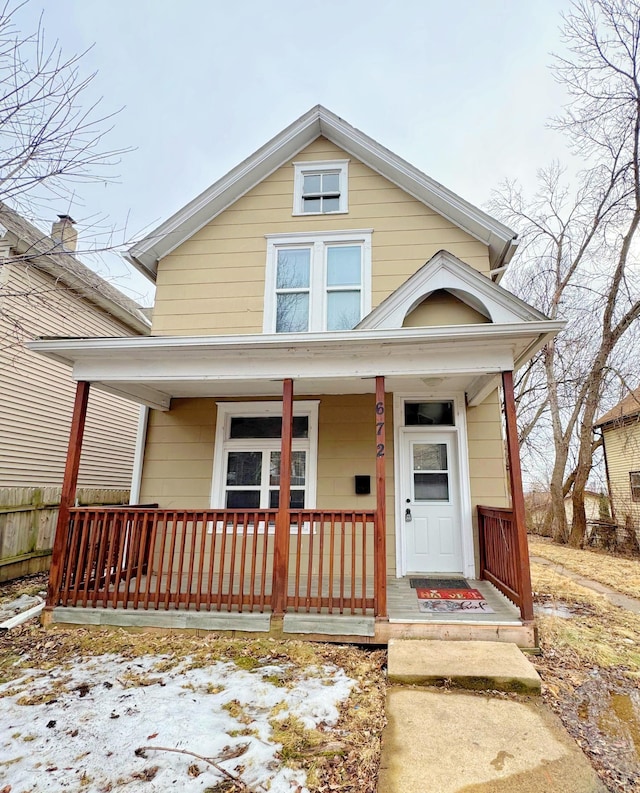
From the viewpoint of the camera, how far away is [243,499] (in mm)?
6250

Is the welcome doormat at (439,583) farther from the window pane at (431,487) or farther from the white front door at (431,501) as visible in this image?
the window pane at (431,487)

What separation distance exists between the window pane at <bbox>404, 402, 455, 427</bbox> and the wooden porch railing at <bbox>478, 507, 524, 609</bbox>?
1.27 m

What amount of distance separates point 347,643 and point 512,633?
154cm

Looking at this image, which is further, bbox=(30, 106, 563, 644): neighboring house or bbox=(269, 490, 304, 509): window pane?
bbox=(269, 490, 304, 509): window pane

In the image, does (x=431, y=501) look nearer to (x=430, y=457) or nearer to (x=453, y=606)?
(x=430, y=457)

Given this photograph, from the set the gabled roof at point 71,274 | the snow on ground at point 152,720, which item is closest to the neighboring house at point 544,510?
the gabled roof at point 71,274

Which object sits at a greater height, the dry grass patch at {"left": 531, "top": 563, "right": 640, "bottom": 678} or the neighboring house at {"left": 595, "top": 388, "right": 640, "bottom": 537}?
Result: the neighboring house at {"left": 595, "top": 388, "right": 640, "bottom": 537}

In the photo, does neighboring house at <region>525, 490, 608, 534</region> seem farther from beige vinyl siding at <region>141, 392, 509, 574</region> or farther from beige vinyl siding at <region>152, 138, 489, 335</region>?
beige vinyl siding at <region>152, 138, 489, 335</region>

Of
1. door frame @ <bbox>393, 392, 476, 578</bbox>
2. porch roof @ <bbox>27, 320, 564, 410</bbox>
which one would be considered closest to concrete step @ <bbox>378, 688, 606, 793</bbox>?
door frame @ <bbox>393, 392, 476, 578</bbox>

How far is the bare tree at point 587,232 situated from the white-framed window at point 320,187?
8.32m

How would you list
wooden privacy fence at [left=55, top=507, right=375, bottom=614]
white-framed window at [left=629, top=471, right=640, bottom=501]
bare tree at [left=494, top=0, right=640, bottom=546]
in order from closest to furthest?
wooden privacy fence at [left=55, top=507, right=375, bottom=614] < bare tree at [left=494, top=0, right=640, bottom=546] < white-framed window at [left=629, top=471, right=640, bottom=501]

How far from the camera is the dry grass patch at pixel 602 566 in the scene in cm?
706

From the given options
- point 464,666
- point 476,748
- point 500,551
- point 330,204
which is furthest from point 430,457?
point 330,204

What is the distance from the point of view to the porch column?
4730 mm
